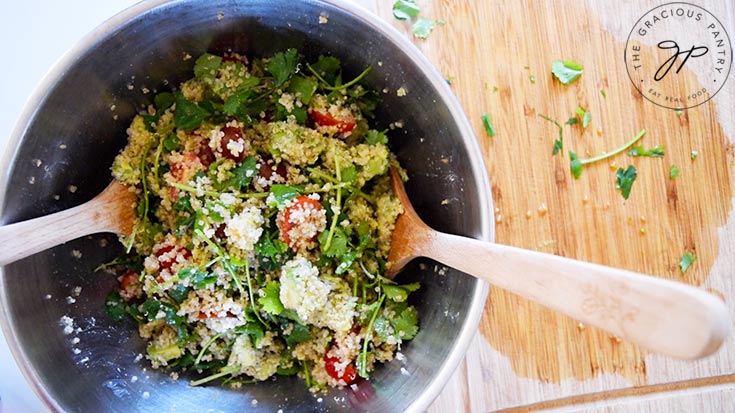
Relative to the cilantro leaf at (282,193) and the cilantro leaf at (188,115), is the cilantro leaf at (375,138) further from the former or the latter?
the cilantro leaf at (188,115)

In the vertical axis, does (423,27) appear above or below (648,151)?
above

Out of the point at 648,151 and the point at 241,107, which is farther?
the point at 648,151

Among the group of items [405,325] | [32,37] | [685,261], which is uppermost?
[32,37]

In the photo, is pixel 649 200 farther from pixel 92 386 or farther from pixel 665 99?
pixel 92 386

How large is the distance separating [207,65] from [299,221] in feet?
1.21

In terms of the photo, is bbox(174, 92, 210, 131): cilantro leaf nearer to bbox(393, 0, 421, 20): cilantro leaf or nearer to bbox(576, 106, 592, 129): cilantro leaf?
bbox(393, 0, 421, 20): cilantro leaf

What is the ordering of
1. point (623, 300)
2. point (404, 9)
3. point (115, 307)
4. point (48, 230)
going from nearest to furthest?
point (623, 300)
point (48, 230)
point (115, 307)
point (404, 9)

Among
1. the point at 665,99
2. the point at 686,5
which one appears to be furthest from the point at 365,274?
the point at 686,5

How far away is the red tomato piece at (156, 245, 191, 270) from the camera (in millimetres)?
1322

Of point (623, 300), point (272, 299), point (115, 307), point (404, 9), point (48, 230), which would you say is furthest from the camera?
point (404, 9)

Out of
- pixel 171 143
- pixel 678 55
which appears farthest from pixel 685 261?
pixel 171 143

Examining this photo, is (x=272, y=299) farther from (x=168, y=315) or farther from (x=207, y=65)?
(x=207, y=65)

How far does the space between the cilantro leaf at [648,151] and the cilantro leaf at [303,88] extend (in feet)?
2.55

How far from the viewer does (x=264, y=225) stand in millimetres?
1311
